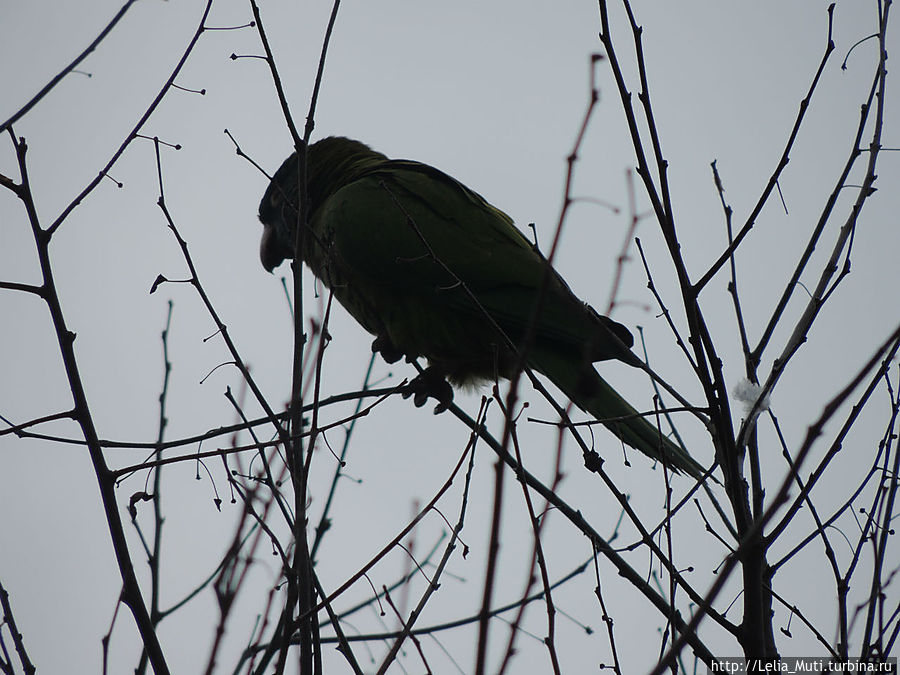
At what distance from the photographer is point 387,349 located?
4102 mm

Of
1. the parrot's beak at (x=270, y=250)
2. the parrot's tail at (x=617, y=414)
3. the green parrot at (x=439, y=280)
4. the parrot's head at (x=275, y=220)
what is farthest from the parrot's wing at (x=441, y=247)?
the parrot's beak at (x=270, y=250)

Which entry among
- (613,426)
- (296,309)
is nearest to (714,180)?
(613,426)

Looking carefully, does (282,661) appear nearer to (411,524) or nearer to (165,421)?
(411,524)

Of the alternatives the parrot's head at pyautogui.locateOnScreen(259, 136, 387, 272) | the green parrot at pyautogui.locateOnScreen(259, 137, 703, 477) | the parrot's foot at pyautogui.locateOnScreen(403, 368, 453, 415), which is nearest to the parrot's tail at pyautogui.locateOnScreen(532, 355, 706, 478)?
the green parrot at pyautogui.locateOnScreen(259, 137, 703, 477)

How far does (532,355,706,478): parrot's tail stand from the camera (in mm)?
2736

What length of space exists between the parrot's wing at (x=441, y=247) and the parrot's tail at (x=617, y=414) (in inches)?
5.1

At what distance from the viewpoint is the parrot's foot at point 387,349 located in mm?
4020

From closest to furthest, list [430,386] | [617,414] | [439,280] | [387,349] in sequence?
[617,414] < [439,280] < [430,386] < [387,349]

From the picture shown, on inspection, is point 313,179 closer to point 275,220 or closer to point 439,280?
point 275,220

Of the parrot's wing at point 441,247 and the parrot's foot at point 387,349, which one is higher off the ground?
the parrot's wing at point 441,247

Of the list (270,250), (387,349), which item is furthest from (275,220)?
(387,349)

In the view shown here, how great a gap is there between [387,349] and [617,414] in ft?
4.50

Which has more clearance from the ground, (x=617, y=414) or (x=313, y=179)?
(x=313, y=179)

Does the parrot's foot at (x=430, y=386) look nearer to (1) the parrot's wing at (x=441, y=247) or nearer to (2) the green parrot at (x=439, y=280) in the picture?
(2) the green parrot at (x=439, y=280)
